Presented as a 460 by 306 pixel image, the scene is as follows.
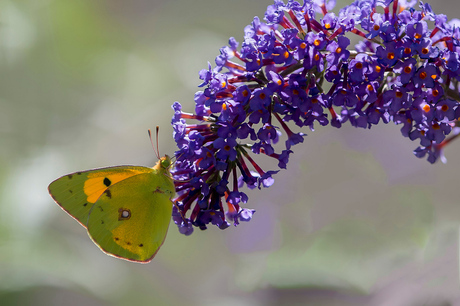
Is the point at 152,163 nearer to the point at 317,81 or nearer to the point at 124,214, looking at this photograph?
the point at 124,214

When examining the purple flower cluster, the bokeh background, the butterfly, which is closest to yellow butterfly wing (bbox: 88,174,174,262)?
the butterfly

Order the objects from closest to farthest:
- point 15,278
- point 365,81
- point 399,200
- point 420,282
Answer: point 365,81 < point 15,278 < point 420,282 < point 399,200

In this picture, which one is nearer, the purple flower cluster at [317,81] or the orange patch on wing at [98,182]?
the purple flower cluster at [317,81]

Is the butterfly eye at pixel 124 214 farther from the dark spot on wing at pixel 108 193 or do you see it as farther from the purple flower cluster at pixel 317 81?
the purple flower cluster at pixel 317 81

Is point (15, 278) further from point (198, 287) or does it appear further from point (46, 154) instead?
point (198, 287)

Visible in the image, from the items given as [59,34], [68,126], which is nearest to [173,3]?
[59,34]

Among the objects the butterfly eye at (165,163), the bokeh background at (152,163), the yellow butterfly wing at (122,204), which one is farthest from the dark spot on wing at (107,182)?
the bokeh background at (152,163)

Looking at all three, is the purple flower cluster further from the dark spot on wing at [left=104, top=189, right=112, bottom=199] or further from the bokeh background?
the bokeh background
